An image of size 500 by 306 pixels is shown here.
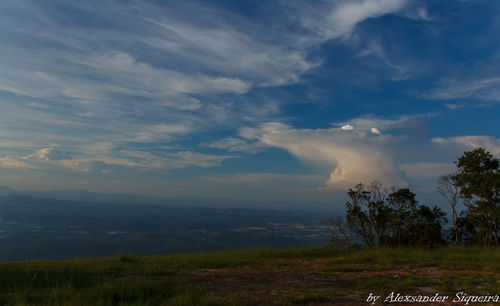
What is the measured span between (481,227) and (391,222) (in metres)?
6.59

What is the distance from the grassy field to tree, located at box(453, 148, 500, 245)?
7.22m

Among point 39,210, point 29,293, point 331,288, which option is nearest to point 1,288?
point 29,293

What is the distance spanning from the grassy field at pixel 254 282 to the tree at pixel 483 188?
23.7ft

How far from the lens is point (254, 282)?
30.1ft

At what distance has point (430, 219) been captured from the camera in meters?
19.9

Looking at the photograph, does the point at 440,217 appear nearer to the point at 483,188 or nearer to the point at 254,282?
the point at 483,188

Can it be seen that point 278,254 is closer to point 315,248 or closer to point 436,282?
point 315,248

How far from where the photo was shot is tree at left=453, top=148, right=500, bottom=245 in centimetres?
1862

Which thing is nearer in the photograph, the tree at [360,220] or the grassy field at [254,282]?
the grassy field at [254,282]

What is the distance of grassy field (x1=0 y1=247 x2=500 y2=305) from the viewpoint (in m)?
6.65

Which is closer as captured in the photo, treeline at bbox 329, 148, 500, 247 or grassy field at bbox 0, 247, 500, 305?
grassy field at bbox 0, 247, 500, 305

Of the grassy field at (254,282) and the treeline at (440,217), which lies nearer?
the grassy field at (254,282)

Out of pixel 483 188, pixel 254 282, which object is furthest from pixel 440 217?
pixel 254 282

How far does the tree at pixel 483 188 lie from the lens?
18625mm
